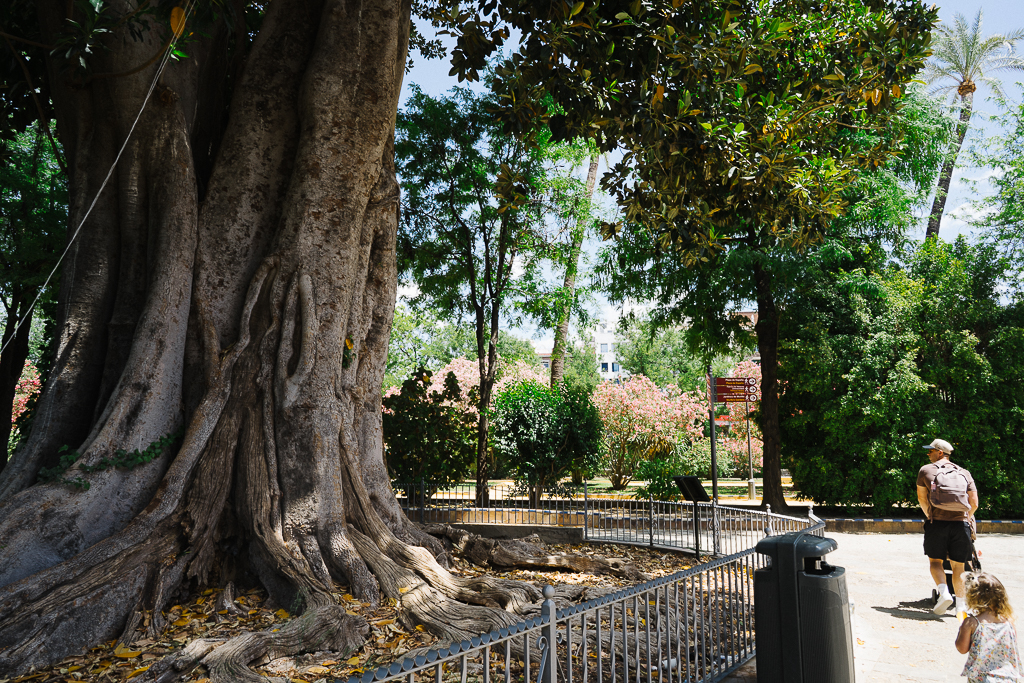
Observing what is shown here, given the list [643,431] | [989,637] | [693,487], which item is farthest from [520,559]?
[643,431]

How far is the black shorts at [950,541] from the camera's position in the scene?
717 cm

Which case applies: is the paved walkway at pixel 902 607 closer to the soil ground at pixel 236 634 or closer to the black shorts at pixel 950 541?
the black shorts at pixel 950 541

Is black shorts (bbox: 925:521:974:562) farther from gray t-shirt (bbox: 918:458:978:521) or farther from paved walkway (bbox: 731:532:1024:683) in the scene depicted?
paved walkway (bbox: 731:532:1024:683)

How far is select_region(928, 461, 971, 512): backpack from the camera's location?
7.15m

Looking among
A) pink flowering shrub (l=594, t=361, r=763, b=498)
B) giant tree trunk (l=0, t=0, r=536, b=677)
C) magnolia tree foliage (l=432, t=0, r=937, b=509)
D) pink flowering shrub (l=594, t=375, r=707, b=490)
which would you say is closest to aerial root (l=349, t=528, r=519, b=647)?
giant tree trunk (l=0, t=0, r=536, b=677)

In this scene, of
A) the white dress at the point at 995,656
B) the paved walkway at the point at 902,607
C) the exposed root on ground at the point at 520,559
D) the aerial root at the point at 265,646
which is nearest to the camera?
the white dress at the point at 995,656

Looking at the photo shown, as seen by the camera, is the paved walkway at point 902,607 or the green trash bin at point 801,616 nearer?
the green trash bin at point 801,616

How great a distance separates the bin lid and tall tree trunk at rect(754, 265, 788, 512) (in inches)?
541

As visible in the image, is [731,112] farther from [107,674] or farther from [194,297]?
[107,674]

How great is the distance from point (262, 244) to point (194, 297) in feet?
3.13

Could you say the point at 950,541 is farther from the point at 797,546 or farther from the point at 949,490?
the point at 797,546

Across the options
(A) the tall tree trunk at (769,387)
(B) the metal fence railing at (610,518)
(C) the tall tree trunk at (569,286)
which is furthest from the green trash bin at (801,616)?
(C) the tall tree trunk at (569,286)

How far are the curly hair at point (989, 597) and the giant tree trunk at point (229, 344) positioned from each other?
3.32 meters

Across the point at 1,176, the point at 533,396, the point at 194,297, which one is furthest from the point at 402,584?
the point at 1,176
